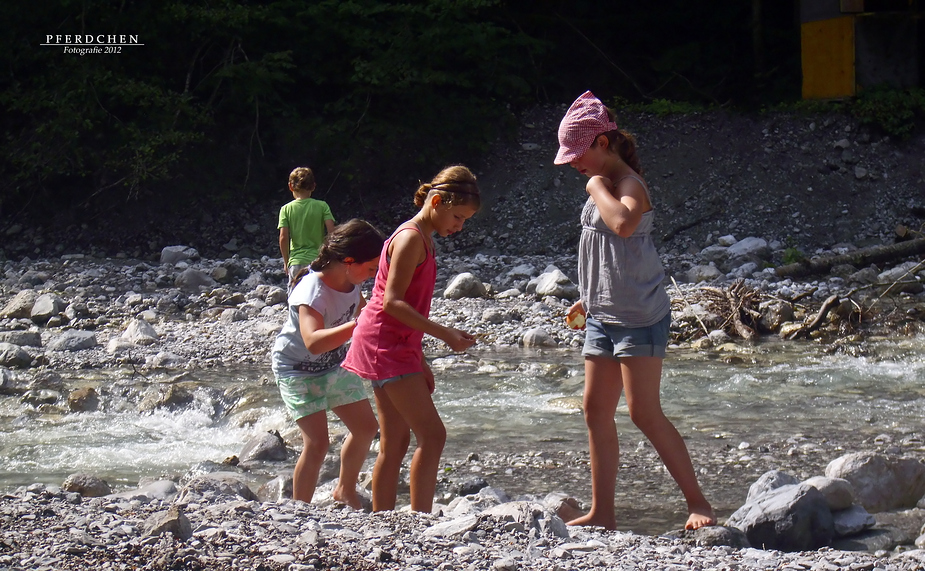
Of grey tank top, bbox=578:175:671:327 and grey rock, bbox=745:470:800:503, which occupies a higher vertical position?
grey tank top, bbox=578:175:671:327

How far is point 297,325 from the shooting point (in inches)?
163

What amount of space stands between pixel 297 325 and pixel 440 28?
12.3 meters

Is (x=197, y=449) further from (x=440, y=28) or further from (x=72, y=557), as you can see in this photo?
(x=440, y=28)

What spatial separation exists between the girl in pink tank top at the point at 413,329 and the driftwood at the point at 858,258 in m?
9.00

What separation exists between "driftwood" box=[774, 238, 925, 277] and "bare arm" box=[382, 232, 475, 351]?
9.11m

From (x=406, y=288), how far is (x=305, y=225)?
3.95 meters

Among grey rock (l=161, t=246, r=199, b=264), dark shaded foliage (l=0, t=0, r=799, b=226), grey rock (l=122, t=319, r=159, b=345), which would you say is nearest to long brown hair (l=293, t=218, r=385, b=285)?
grey rock (l=122, t=319, r=159, b=345)

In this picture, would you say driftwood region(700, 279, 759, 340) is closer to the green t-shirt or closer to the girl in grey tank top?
the green t-shirt

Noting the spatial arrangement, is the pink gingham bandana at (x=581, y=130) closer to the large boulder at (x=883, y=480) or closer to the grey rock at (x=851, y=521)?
the grey rock at (x=851, y=521)

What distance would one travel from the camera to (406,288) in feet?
11.6

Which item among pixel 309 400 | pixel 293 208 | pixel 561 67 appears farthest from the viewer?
pixel 561 67

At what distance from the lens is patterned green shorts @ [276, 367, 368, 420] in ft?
13.5

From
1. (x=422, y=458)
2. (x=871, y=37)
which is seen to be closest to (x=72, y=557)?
(x=422, y=458)

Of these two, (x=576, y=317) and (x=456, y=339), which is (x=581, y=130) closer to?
(x=576, y=317)
